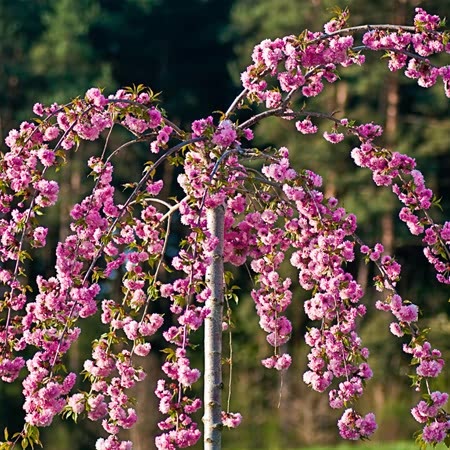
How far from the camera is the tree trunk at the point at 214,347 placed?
396 centimetres

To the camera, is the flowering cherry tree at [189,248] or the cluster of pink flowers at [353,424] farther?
the cluster of pink flowers at [353,424]

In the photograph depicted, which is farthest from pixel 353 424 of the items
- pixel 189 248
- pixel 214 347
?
pixel 189 248

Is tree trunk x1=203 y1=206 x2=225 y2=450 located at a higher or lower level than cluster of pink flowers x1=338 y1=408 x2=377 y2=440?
higher

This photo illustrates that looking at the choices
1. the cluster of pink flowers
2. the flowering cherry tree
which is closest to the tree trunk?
the flowering cherry tree

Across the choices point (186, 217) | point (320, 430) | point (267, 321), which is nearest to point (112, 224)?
point (186, 217)

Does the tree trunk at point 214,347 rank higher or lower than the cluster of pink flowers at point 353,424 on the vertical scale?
higher

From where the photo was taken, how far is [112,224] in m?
3.86

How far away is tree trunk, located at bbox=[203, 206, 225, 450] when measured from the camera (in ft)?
13.0

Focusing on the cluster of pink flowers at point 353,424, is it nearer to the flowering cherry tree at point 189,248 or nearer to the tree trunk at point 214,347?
the flowering cherry tree at point 189,248

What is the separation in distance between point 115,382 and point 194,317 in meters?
0.46

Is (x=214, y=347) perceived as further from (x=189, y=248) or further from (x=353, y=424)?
(x=353, y=424)

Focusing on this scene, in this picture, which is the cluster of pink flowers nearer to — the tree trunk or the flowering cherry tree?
the flowering cherry tree

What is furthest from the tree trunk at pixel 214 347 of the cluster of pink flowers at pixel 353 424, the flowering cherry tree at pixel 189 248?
the cluster of pink flowers at pixel 353 424

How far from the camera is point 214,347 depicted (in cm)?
397
